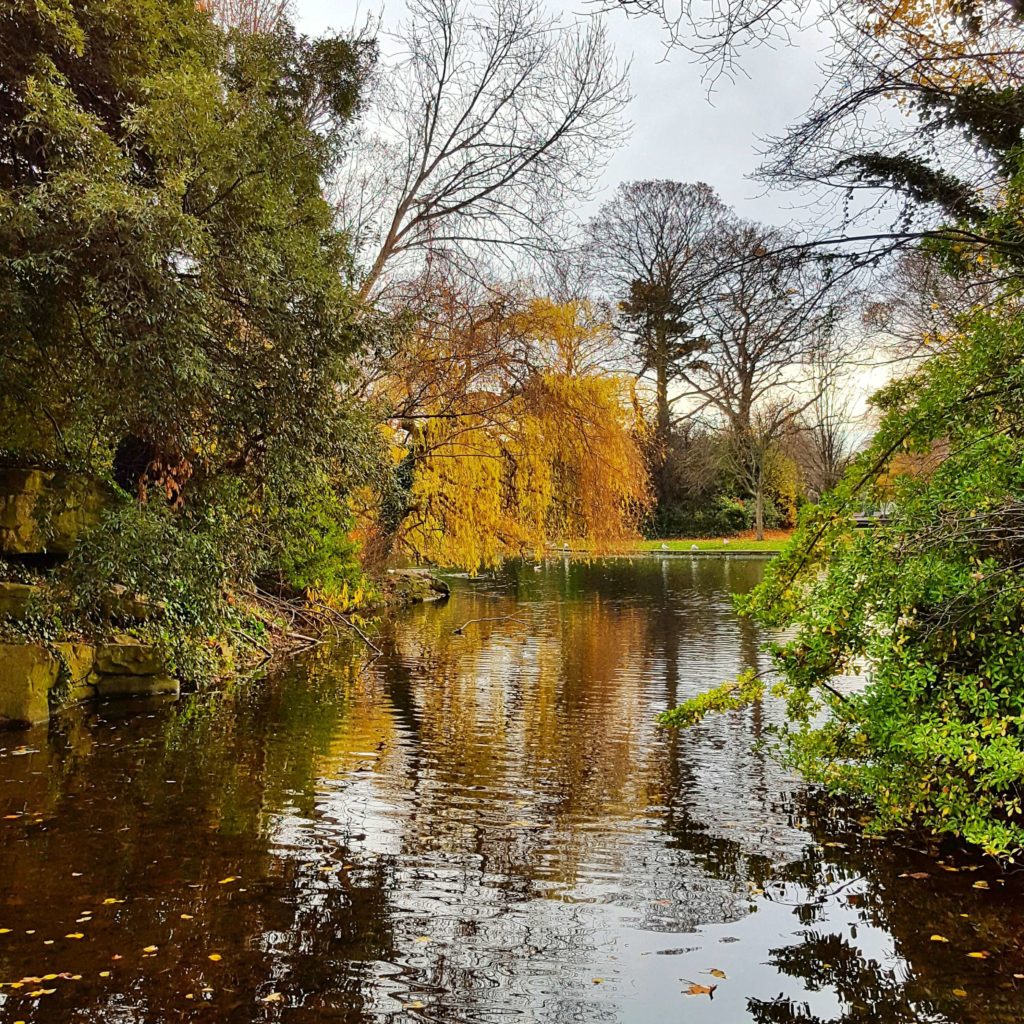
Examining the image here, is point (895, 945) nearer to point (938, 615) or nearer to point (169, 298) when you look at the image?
point (938, 615)

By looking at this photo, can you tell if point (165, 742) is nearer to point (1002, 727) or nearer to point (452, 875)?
point (452, 875)

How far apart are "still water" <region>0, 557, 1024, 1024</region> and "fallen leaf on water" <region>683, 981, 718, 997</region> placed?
0.05 feet

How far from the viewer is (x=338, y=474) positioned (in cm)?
1015

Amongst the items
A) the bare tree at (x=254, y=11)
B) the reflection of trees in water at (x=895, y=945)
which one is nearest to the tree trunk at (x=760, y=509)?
the bare tree at (x=254, y=11)

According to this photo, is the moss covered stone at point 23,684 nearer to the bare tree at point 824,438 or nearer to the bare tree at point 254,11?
the bare tree at point 254,11

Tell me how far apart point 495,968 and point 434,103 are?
14994 millimetres

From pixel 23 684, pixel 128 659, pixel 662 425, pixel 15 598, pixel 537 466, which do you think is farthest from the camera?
pixel 662 425

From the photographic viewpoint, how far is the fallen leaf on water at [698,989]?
385cm

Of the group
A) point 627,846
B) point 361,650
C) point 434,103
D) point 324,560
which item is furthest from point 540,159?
point 627,846

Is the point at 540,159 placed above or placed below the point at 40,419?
above

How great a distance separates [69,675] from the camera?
29.9 ft

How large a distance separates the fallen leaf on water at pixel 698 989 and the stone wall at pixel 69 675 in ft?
22.7

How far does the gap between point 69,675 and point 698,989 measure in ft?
24.7

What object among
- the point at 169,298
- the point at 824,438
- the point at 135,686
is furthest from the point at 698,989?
the point at 824,438
